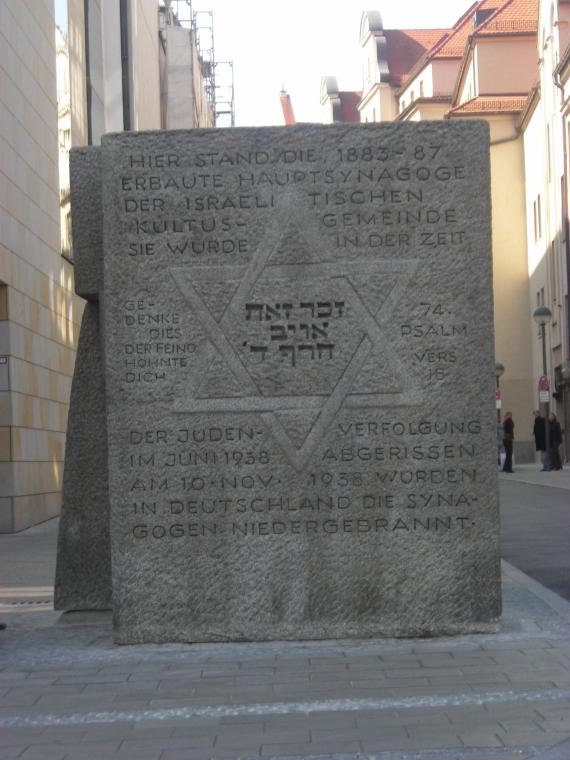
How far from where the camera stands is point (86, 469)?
858cm

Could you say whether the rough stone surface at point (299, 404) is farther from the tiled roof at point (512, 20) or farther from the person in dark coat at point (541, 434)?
the tiled roof at point (512, 20)

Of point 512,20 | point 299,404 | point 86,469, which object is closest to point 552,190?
point 512,20

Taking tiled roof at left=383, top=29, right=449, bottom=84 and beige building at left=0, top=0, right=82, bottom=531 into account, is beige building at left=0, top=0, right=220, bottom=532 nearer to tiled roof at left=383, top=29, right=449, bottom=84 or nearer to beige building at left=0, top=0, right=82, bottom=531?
beige building at left=0, top=0, right=82, bottom=531

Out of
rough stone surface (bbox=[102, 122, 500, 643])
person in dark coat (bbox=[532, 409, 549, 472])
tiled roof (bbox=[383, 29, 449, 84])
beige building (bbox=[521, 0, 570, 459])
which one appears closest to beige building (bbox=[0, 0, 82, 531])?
rough stone surface (bbox=[102, 122, 500, 643])

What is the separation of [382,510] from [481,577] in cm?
64

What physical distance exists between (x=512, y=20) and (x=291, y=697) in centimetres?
5584

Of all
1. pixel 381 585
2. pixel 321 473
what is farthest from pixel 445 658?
pixel 321 473

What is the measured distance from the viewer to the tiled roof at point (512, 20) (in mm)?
57781

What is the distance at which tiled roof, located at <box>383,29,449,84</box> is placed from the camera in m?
77.8

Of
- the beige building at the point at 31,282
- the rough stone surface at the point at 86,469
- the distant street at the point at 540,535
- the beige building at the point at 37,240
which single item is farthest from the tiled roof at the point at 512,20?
the rough stone surface at the point at 86,469

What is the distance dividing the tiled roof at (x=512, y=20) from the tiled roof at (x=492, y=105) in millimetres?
3249

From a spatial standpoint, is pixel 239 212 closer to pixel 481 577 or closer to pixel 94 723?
pixel 481 577

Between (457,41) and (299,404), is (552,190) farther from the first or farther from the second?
(299,404)

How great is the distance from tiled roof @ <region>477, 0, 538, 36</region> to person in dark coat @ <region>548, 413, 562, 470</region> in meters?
26.2
